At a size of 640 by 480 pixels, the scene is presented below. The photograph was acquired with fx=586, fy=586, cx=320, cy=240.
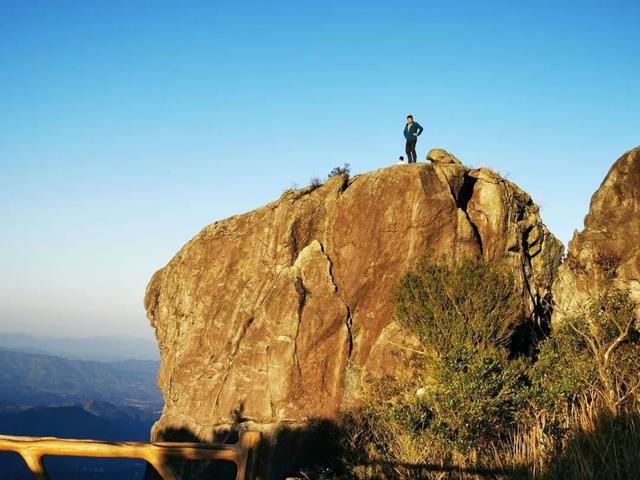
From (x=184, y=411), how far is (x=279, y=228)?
10.4 metres

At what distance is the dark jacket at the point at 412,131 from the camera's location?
91.7 ft

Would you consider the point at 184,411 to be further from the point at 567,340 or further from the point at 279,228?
the point at 567,340

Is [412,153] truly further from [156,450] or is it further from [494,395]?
[156,450]

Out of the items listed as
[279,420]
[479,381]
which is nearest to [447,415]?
[479,381]

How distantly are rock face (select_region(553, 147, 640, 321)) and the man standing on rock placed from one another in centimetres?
904

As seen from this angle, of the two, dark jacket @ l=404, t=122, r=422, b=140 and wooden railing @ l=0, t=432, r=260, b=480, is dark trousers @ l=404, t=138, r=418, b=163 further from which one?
wooden railing @ l=0, t=432, r=260, b=480

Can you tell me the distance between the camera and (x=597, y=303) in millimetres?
19141

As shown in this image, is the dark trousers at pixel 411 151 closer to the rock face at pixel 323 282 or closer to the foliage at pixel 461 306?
the rock face at pixel 323 282

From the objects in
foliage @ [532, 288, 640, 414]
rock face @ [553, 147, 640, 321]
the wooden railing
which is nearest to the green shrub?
foliage @ [532, 288, 640, 414]

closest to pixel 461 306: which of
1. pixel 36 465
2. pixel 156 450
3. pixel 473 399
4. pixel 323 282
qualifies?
pixel 323 282

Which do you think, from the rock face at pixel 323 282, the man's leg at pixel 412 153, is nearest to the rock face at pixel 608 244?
the rock face at pixel 323 282

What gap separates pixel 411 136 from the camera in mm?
28312

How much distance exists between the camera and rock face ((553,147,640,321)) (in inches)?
1047

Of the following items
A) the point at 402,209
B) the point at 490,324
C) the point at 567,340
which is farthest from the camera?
the point at 402,209
